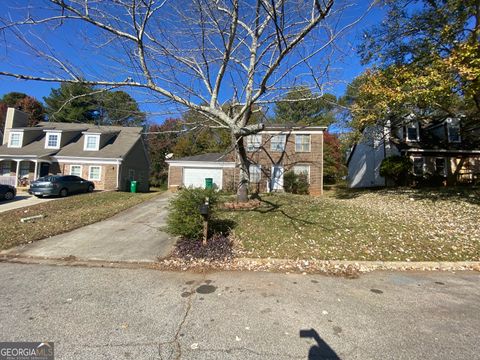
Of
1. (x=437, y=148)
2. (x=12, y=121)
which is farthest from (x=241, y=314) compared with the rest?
(x=12, y=121)

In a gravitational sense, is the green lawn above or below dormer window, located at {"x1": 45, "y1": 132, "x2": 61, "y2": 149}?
below

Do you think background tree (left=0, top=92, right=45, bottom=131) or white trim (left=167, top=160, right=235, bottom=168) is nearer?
white trim (left=167, top=160, right=235, bottom=168)

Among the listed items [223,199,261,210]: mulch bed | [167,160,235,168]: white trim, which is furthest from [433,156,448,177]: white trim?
[223,199,261,210]: mulch bed

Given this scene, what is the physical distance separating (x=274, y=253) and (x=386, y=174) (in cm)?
1605

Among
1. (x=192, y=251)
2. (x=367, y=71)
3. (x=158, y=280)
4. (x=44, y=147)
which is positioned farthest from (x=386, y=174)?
(x=44, y=147)

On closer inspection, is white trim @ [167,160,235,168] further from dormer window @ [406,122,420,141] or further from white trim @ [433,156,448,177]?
white trim @ [433,156,448,177]

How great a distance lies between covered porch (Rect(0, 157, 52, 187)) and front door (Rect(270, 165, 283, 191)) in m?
17.9

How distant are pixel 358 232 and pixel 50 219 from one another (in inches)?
412

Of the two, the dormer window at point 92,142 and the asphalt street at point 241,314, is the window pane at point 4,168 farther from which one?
the asphalt street at point 241,314

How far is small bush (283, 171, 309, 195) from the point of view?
64.7ft

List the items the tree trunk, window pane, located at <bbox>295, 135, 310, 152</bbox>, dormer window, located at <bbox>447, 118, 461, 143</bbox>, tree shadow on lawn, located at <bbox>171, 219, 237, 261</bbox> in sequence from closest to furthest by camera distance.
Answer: tree shadow on lawn, located at <bbox>171, 219, 237, 261</bbox>, the tree trunk, dormer window, located at <bbox>447, 118, 461, 143</bbox>, window pane, located at <bbox>295, 135, 310, 152</bbox>

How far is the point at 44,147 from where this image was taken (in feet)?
75.3

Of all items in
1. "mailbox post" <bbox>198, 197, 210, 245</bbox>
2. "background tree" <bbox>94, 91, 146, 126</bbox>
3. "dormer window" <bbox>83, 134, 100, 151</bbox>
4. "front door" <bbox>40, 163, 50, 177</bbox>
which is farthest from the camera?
"dormer window" <bbox>83, 134, 100, 151</bbox>

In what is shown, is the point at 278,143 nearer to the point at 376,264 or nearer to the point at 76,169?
the point at 376,264
